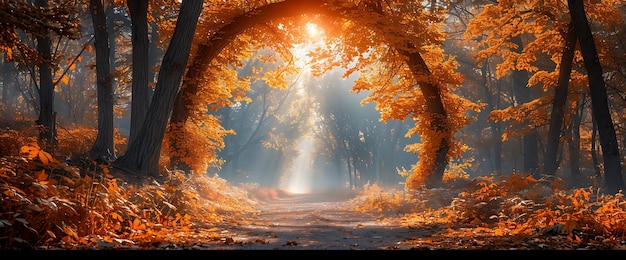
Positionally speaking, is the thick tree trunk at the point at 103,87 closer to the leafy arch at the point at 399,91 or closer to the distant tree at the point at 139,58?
the distant tree at the point at 139,58

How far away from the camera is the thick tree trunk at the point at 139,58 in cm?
1192

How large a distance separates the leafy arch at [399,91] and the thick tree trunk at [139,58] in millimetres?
2441

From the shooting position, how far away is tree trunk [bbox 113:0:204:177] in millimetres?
11172

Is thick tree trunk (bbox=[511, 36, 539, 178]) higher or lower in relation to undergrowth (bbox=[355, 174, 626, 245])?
higher

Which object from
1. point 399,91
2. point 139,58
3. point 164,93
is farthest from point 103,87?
point 399,91

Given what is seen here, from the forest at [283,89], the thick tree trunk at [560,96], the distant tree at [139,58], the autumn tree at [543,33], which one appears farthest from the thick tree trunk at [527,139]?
the distant tree at [139,58]

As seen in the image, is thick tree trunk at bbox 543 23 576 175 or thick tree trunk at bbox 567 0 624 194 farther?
thick tree trunk at bbox 543 23 576 175

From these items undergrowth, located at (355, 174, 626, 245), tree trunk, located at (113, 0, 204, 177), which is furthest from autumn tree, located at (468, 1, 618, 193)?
tree trunk, located at (113, 0, 204, 177)

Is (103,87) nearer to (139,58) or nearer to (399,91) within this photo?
(139,58)

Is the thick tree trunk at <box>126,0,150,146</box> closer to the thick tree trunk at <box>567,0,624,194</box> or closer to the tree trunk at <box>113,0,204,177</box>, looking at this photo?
the tree trunk at <box>113,0,204,177</box>

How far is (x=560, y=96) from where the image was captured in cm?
1420

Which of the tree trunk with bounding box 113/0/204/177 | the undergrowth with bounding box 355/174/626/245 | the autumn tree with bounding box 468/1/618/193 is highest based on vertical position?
the autumn tree with bounding box 468/1/618/193

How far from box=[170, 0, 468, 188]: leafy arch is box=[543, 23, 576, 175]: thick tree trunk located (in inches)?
123

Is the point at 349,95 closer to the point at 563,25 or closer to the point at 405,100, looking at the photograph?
the point at 405,100
